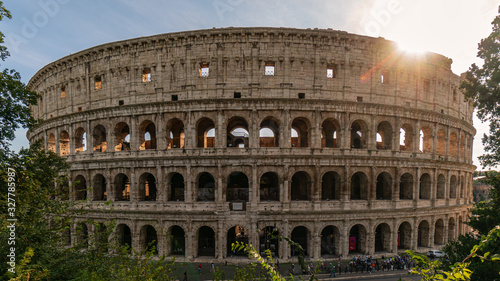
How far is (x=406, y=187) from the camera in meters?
26.0

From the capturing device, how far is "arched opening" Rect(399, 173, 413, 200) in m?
Result: 25.5

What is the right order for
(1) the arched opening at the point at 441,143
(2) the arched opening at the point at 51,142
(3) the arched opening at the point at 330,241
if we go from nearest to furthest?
(3) the arched opening at the point at 330,241 < (1) the arched opening at the point at 441,143 < (2) the arched opening at the point at 51,142

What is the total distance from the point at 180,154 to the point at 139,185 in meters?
5.48

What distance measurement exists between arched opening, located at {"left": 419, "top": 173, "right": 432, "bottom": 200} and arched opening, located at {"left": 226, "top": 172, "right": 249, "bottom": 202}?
2012 cm

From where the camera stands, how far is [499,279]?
38.0 feet

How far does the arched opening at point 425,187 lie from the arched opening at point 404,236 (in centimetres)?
412

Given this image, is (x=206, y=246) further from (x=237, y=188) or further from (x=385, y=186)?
(x=385, y=186)

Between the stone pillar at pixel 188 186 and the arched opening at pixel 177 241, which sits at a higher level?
the stone pillar at pixel 188 186

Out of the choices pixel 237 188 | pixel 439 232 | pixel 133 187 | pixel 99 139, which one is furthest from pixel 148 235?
pixel 439 232

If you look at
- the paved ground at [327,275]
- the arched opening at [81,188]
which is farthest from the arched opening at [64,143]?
the paved ground at [327,275]

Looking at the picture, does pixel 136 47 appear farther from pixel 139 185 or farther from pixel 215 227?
pixel 215 227

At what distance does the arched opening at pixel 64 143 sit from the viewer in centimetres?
2763

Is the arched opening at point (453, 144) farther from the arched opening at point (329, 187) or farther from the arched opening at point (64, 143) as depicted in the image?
the arched opening at point (64, 143)

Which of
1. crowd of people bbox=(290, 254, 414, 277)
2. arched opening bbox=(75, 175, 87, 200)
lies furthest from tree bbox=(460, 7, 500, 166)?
arched opening bbox=(75, 175, 87, 200)
